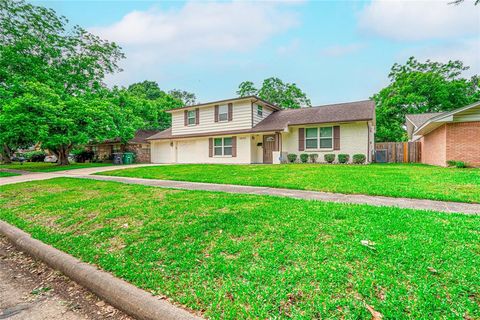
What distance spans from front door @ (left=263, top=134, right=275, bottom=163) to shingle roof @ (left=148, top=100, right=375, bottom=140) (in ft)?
2.99

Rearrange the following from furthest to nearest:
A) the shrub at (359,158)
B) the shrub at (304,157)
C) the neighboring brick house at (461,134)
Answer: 1. the shrub at (304,157)
2. the shrub at (359,158)
3. the neighboring brick house at (461,134)

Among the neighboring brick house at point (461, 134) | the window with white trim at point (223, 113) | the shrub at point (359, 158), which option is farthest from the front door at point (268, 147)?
the neighboring brick house at point (461, 134)

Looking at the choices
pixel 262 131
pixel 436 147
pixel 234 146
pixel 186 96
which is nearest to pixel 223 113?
pixel 234 146

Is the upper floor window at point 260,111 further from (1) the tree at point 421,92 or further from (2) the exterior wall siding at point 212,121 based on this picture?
(1) the tree at point 421,92

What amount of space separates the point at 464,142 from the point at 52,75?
95.7 feet

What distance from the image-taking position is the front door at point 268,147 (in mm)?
16812

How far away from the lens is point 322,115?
1619cm

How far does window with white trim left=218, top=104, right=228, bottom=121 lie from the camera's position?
18172 millimetres

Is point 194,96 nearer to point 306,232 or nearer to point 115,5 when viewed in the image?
point 115,5

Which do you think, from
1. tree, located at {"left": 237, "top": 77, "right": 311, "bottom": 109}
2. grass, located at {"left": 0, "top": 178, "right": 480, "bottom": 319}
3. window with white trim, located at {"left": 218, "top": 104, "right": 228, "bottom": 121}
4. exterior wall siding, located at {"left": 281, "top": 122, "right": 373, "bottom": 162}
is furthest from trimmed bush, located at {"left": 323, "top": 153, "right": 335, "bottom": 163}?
tree, located at {"left": 237, "top": 77, "right": 311, "bottom": 109}

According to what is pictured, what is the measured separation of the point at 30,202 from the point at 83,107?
46.3 feet

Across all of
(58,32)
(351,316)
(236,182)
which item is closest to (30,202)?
(236,182)

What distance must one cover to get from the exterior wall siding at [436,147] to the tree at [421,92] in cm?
1294

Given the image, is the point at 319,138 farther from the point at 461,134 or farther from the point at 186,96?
the point at 186,96
